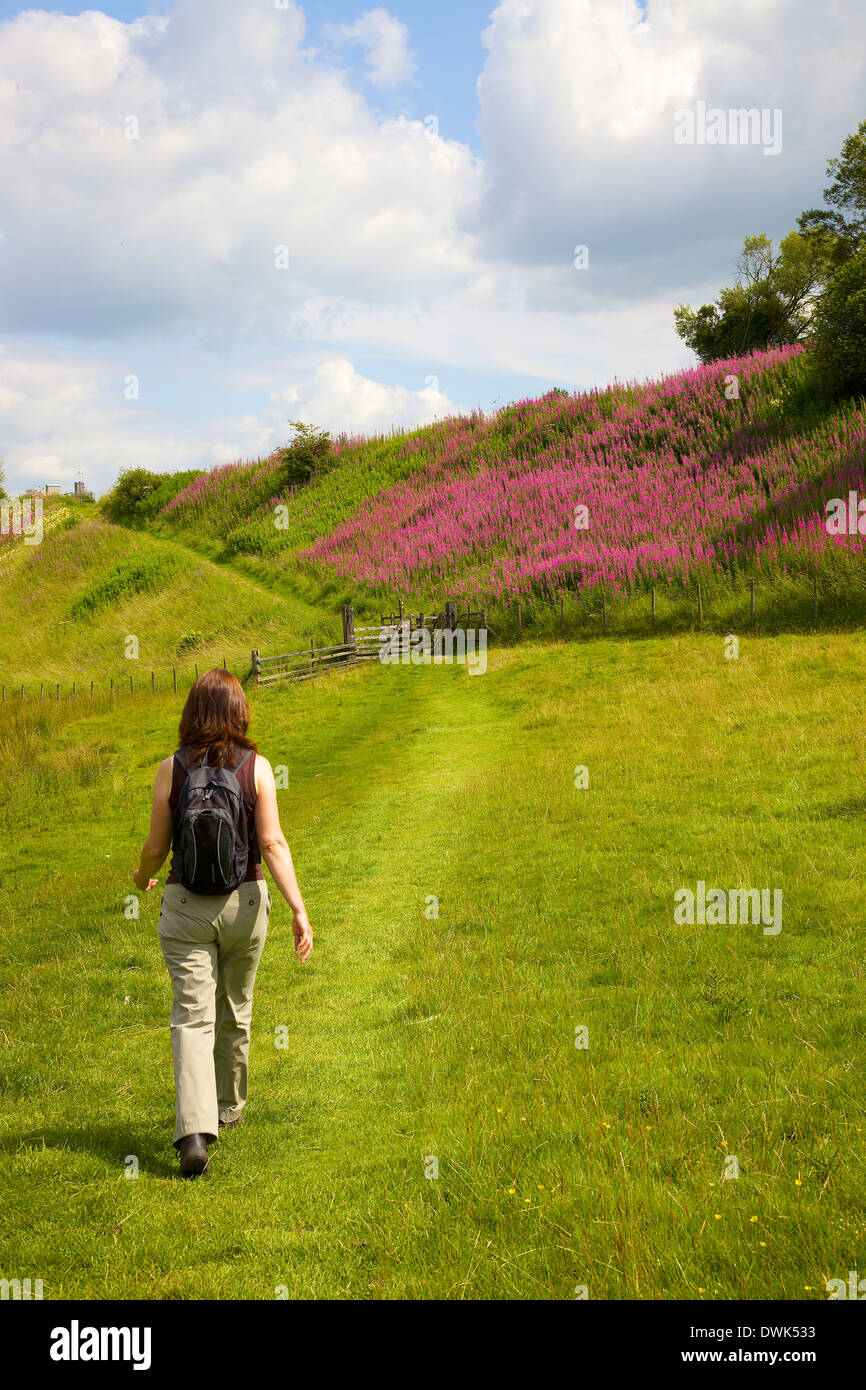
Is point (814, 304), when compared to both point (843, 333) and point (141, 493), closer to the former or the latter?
point (843, 333)

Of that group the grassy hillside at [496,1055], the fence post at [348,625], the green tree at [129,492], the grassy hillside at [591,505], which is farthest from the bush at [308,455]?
the grassy hillside at [496,1055]

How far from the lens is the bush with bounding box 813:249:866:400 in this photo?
30938 mm

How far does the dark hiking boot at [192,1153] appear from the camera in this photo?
15.8 ft

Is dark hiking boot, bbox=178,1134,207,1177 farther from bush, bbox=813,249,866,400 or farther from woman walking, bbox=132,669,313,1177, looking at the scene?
bush, bbox=813,249,866,400

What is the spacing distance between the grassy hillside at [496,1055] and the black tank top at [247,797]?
5.46ft

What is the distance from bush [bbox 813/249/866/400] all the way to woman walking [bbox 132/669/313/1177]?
32770 millimetres

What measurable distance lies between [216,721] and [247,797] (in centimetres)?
46

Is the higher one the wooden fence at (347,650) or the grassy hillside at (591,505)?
the grassy hillside at (591,505)

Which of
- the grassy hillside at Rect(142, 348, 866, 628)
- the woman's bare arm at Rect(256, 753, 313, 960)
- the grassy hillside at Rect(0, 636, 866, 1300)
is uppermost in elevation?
the grassy hillside at Rect(142, 348, 866, 628)

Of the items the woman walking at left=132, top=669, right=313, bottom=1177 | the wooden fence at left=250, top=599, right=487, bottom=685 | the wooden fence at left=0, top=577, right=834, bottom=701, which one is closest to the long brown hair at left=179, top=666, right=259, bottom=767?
the woman walking at left=132, top=669, right=313, bottom=1177

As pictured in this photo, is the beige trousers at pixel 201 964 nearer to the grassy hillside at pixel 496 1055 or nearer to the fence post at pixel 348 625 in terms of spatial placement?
the grassy hillside at pixel 496 1055

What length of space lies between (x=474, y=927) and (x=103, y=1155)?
460 centimetres

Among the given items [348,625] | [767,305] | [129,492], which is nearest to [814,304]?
[767,305]
